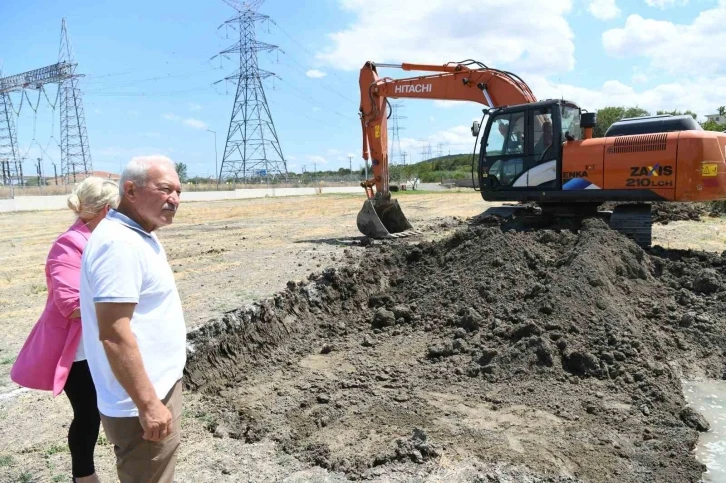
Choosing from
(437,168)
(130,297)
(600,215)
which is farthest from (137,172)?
(437,168)

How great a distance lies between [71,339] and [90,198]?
73cm

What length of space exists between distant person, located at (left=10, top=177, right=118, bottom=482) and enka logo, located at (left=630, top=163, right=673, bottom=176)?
8438 mm

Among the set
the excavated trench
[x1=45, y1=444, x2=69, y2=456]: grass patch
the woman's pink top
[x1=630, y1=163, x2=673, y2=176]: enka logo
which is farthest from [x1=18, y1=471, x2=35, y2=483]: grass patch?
[x1=630, y1=163, x2=673, y2=176]: enka logo

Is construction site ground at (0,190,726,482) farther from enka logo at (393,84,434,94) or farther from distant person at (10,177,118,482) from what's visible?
enka logo at (393,84,434,94)

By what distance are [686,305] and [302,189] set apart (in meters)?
42.8

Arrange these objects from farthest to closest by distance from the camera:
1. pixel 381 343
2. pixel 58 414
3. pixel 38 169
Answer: pixel 38 169 → pixel 381 343 → pixel 58 414

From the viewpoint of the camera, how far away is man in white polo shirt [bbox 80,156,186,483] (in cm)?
206

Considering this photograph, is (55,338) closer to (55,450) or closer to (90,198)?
(90,198)

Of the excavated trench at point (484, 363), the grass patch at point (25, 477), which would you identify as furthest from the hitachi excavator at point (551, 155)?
the grass patch at point (25, 477)

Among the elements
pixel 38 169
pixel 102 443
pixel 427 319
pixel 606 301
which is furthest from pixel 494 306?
pixel 38 169

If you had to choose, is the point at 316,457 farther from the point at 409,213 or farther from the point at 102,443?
the point at 409,213

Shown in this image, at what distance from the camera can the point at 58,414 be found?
161 inches

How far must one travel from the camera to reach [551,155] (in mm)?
9859

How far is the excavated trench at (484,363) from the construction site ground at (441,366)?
0.06 feet
